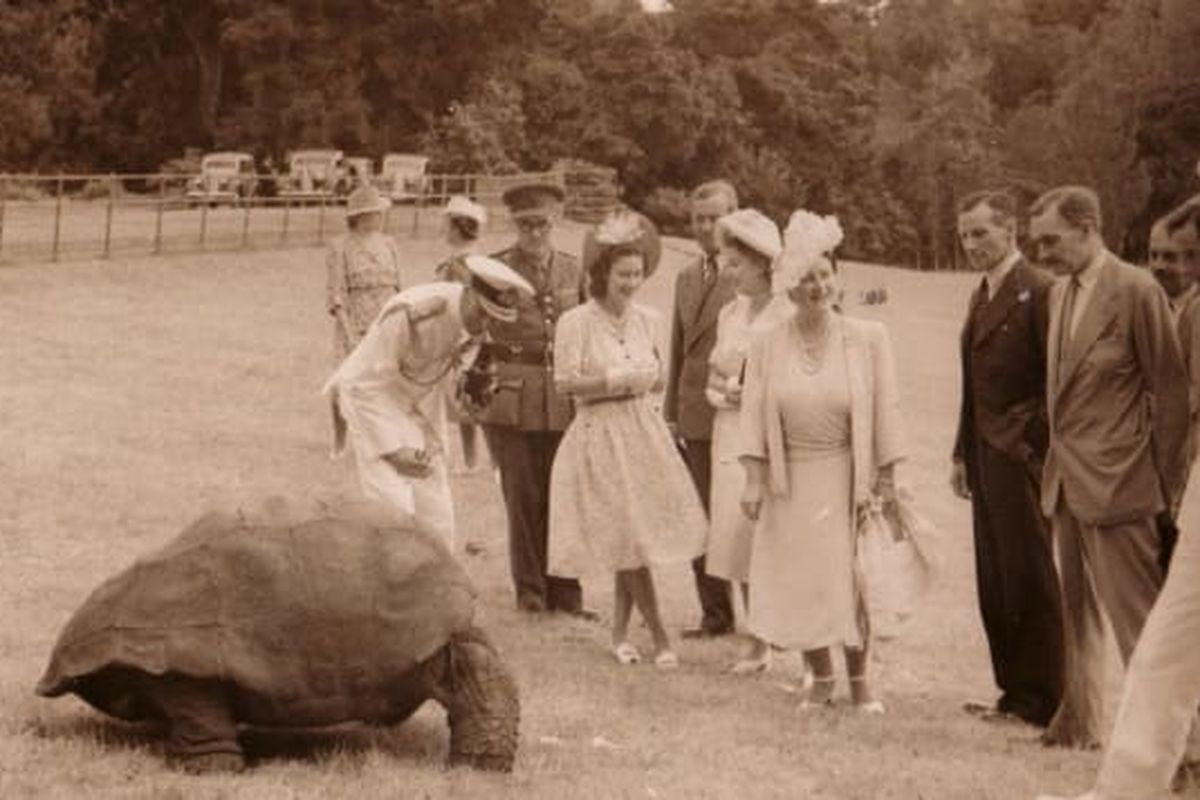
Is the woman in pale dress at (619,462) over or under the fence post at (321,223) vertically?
over

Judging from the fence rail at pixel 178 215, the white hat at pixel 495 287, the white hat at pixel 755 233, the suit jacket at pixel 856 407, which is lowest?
the fence rail at pixel 178 215

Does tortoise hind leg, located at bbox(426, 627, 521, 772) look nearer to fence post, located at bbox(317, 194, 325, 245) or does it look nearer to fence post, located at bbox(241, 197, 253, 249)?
fence post, located at bbox(241, 197, 253, 249)

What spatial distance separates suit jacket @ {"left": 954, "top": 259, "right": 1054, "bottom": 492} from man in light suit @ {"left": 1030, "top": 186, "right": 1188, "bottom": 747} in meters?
0.65

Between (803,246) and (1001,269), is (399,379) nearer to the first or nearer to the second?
(803,246)

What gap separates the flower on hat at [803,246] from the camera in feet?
28.1

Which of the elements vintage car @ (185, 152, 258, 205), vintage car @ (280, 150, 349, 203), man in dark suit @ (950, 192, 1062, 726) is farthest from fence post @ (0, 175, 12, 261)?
man in dark suit @ (950, 192, 1062, 726)

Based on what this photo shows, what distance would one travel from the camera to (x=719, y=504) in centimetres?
1011

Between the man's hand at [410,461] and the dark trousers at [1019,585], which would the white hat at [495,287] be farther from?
the dark trousers at [1019,585]

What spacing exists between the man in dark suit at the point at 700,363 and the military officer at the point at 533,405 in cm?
60

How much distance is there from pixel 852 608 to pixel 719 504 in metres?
1.54

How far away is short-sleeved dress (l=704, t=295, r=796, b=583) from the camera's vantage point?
9969mm

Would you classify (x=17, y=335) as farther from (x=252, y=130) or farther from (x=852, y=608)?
(x=252, y=130)

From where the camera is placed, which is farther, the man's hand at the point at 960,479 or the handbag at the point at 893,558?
the man's hand at the point at 960,479

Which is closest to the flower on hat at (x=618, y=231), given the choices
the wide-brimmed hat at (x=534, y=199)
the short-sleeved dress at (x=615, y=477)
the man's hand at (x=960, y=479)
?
the short-sleeved dress at (x=615, y=477)
